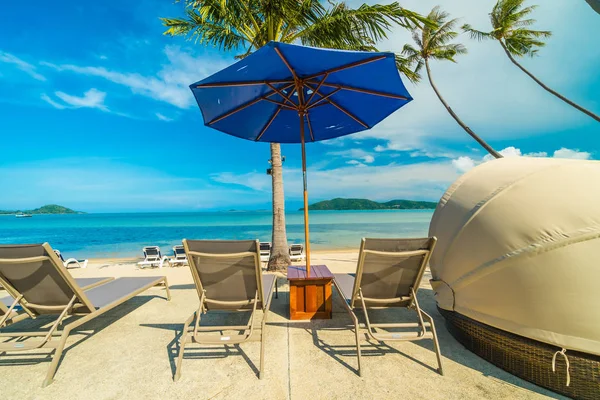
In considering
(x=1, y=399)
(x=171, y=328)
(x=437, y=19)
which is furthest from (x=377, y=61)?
(x=437, y=19)

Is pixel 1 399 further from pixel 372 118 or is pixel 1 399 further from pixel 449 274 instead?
pixel 372 118

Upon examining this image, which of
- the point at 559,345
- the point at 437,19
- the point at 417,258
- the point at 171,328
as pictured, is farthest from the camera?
the point at 437,19

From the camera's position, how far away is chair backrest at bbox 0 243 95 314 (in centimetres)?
250

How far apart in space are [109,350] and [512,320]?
4074mm

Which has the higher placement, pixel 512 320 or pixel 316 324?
pixel 512 320

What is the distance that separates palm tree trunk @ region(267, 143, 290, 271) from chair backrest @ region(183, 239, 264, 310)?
4.35 m

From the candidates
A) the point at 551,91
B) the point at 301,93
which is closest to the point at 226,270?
the point at 301,93

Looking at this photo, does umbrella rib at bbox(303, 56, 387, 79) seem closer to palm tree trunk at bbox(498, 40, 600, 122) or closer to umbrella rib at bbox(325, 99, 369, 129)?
umbrella rib at bbox(325, 99, 369, 129)

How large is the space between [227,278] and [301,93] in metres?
2.60

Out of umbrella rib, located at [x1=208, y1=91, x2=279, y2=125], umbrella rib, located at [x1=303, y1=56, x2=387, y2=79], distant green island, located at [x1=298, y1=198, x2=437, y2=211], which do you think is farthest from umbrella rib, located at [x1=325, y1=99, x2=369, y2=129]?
distant green island, located at [x1=298, y1=198, x2=437, y2=211]

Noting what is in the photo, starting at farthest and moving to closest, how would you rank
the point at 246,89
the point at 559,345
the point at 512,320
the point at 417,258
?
the point at 246,89 < the point at 417,258 < the point at 512,320 < the point at 559,345

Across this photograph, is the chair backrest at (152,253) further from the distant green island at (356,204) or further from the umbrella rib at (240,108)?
the distant green island at (356,204)

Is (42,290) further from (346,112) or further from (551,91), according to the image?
(551,91)

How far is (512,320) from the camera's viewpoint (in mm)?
2178
